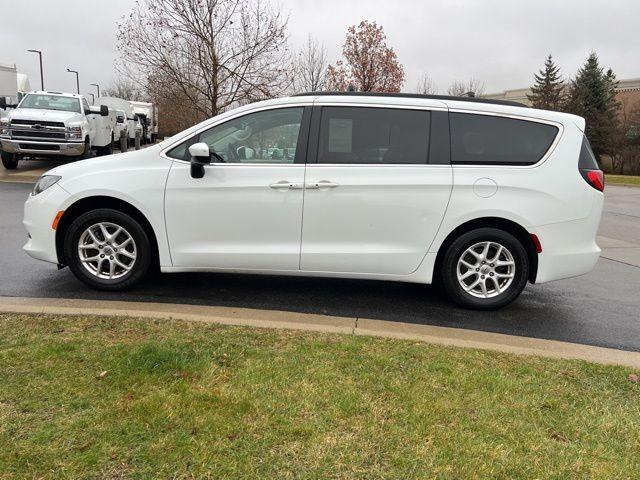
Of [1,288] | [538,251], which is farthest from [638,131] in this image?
[1,288]

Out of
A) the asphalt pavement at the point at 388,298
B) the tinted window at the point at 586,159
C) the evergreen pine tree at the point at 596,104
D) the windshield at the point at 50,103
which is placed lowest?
the asphalt pavement at the point at 388,298

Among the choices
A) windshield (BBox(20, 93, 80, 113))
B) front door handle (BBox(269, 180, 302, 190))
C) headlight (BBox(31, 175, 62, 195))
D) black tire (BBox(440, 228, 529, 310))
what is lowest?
black tire (BBox(440, 228, 529, 310))

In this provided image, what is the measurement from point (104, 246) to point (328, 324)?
220cm

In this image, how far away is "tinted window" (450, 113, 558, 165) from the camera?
4.57 metres

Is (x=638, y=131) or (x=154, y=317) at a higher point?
(x=638, y=131)

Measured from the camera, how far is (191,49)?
1623 cm

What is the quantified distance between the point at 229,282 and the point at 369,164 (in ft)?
6.40

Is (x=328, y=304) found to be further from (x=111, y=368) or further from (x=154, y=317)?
(x=111, y=368)

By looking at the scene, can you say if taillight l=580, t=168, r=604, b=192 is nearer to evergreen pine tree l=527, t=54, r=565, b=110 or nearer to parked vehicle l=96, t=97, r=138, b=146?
parked vehicle l=96, t=97, r=138, b=146

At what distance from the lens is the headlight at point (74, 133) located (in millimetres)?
13860

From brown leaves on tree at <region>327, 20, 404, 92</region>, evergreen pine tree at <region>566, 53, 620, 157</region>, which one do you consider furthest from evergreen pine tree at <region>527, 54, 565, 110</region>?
brown leaves on tree at <region>327, 20, 404, 92</region>

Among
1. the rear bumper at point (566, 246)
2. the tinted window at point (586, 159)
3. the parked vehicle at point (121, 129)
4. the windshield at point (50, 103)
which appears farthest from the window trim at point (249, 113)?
the parked vehicle at point (121, 129)

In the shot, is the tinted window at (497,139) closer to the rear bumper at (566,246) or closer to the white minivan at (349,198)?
the white minivan at (349,198)

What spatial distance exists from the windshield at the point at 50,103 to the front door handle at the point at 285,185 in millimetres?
12566
